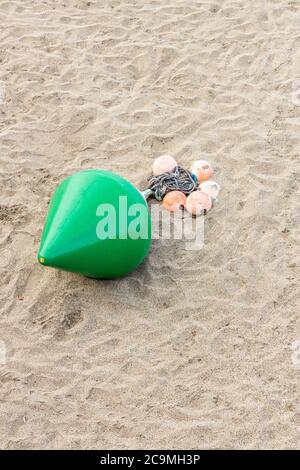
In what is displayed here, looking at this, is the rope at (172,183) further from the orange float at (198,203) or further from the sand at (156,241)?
the sand at (156,241)

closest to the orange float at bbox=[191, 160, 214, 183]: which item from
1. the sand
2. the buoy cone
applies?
the sand

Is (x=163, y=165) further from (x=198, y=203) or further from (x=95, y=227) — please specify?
(x=95, y=227)

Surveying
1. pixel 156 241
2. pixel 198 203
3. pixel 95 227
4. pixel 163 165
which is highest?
pixel 95 227

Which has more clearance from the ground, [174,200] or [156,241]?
[174,200]

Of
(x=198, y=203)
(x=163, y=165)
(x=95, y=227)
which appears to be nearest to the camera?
(x=95, y=227)

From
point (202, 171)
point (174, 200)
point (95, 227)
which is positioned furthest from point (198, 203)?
point (95, 227)

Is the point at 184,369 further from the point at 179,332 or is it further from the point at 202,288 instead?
the point at 202,288

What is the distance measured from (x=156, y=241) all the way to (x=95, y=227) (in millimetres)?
786

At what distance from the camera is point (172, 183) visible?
5.02 meters

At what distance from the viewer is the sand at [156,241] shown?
391 cm

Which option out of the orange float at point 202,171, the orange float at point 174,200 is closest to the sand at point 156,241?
the orange float at point 202,171

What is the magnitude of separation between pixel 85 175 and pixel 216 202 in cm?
114

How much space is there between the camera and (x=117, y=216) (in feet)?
13.6

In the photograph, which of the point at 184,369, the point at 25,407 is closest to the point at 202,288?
the point at 184,369
